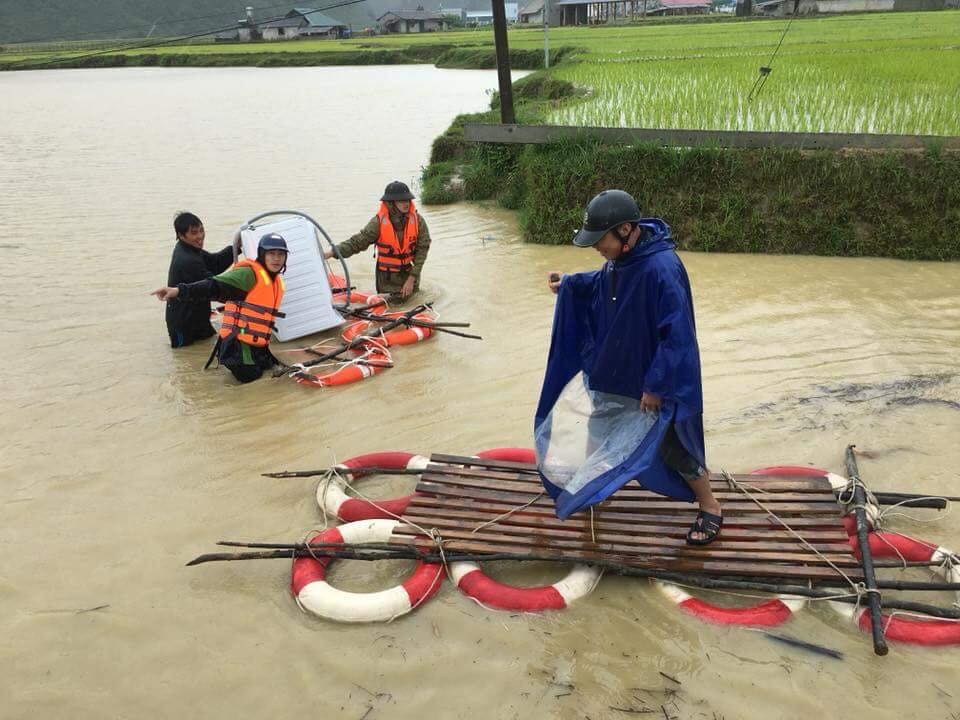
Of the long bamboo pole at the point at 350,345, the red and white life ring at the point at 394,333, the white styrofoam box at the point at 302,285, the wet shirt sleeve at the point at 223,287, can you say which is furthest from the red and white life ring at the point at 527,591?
the white styrofoam box at the point at 302,285

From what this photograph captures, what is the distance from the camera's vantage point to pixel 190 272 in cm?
662

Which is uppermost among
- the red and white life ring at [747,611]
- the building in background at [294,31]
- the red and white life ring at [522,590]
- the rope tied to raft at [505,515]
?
the building in background at [294,31]

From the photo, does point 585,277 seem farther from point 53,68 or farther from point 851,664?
point 53,68

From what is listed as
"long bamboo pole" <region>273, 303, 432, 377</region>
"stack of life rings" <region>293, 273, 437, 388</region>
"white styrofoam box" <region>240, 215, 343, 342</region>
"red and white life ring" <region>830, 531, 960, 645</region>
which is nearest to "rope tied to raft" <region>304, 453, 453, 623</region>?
"stack of life rings" <region>293, 273, 437, 388</region>

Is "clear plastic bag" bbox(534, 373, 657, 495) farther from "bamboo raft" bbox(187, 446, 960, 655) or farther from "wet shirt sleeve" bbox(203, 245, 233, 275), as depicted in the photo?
"wet shirt sleeve" bbox(203, 245, 233, 275)

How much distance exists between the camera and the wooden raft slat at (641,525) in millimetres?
3596

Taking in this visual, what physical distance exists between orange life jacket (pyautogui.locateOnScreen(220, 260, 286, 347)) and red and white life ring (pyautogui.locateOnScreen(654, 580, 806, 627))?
3.88 metres

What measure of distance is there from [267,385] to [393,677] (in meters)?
3.41

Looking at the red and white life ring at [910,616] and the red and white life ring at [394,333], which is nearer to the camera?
the red and white life ring at [910,616]

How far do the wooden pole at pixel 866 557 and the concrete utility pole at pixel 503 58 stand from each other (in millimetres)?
7542

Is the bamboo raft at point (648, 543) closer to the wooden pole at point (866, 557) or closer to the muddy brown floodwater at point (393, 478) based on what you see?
the wooden pole at point (866, 557)

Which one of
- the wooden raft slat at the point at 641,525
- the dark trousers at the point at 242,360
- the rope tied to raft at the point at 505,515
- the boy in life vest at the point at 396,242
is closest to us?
the wooden raft slat at the point at 641,525

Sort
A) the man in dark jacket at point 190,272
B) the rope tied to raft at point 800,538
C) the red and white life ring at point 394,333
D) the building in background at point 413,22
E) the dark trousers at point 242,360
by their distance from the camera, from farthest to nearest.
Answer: the building in background at point 413,22 < the red and white life ring at point 394,333 < the man in dark jacket at point 190,272 < the dark trousers at point 242,360 < the rope tied to raft at point 800,538

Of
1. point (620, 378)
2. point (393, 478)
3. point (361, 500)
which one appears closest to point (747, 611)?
point (620, 378)
